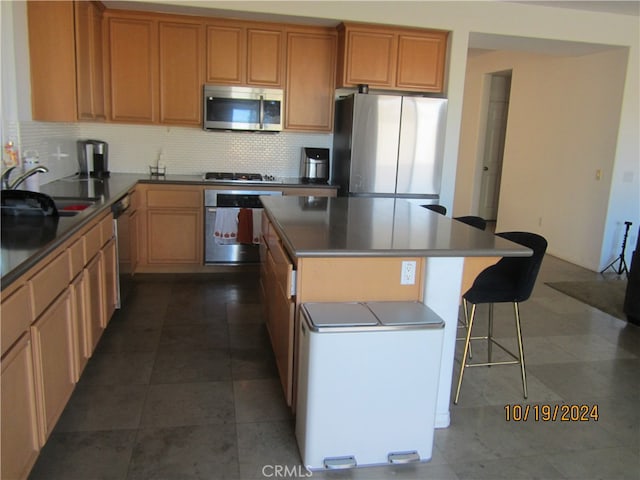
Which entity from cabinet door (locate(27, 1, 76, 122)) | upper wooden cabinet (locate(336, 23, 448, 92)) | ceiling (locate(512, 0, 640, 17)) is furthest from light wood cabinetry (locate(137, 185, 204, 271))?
ceiling (locate(512, 0, 640, 17))

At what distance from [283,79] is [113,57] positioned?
5.09ft

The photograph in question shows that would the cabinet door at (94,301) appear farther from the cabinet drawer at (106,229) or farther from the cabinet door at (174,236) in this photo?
the cabinet door at (174,236)

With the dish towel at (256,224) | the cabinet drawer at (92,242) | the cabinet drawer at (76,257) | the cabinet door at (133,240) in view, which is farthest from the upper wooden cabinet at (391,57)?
the cabinet drawer at (76,257)

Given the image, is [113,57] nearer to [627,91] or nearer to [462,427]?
[462,427]

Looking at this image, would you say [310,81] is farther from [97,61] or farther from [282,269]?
[282,269]

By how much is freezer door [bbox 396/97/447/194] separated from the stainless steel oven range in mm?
1224

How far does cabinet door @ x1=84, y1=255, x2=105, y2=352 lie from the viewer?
2.72 m

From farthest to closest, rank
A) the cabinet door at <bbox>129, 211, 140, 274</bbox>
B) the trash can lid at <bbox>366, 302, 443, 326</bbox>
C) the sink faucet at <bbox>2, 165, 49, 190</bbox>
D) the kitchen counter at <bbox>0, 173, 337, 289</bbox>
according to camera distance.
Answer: the cabinet door at <bbox>129, 211, 140, 274</bbox>
the sink faucet at <bbox>2, 165, 49, 190</bbox>
the trash can lid at <bbox>366, 302, 443, 326</bbox>
the kitchen counter at <bbox>0, 173, 337, 289</bbox>

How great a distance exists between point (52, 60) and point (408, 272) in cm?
298

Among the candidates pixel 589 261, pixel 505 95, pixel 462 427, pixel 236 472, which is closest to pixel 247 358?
pixel 236 472

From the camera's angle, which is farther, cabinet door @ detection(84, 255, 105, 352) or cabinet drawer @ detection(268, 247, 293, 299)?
cabinet door @ detection(84, 255, 105, 352)

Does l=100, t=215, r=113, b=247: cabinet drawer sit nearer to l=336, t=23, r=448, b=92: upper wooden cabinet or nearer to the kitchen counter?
the kitchen counter

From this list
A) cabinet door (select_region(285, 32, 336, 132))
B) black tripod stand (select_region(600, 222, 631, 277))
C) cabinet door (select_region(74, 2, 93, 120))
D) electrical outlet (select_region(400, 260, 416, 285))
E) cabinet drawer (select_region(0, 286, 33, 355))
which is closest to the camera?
cabinet drawer (select_region(0, 286, 33, 355))
